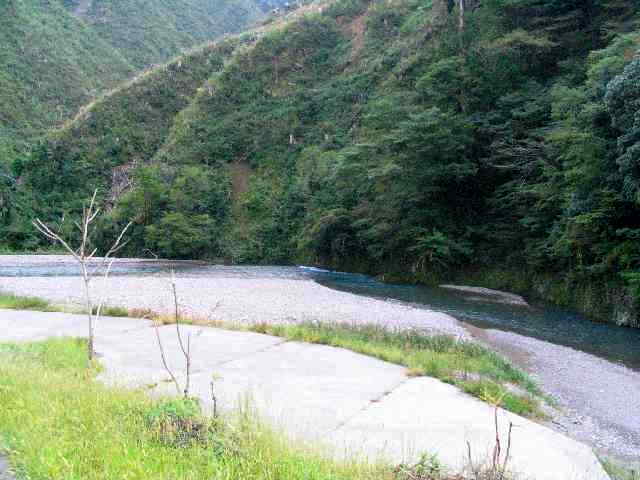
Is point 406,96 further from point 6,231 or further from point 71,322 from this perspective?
point 6,231

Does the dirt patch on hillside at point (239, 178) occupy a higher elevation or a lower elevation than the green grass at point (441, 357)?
higher

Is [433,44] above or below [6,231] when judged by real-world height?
above

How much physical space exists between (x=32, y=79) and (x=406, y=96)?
72722mm

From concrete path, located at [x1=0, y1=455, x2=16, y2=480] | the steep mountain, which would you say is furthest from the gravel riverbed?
the steep mountain

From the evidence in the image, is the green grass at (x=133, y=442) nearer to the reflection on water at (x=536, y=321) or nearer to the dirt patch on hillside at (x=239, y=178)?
the reflection on water at (x=536, y=321)

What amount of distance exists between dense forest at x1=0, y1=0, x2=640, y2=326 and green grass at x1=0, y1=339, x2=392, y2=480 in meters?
13.5

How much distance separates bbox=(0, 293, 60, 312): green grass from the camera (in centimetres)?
1403

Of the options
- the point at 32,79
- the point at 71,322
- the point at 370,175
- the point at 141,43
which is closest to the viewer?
the point at 71,322

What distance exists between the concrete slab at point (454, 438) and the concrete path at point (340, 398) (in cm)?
1

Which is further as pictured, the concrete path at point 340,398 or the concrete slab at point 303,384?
the concrete slab at point 303,384

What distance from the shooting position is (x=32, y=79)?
260 ft

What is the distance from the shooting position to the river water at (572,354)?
7.33m

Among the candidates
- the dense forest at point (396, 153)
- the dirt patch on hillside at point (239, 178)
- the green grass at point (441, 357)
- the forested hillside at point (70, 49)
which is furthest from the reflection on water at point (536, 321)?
the forested hillside at point (70, 49)

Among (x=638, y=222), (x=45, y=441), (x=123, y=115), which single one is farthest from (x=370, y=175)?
(x=123, y=115)
